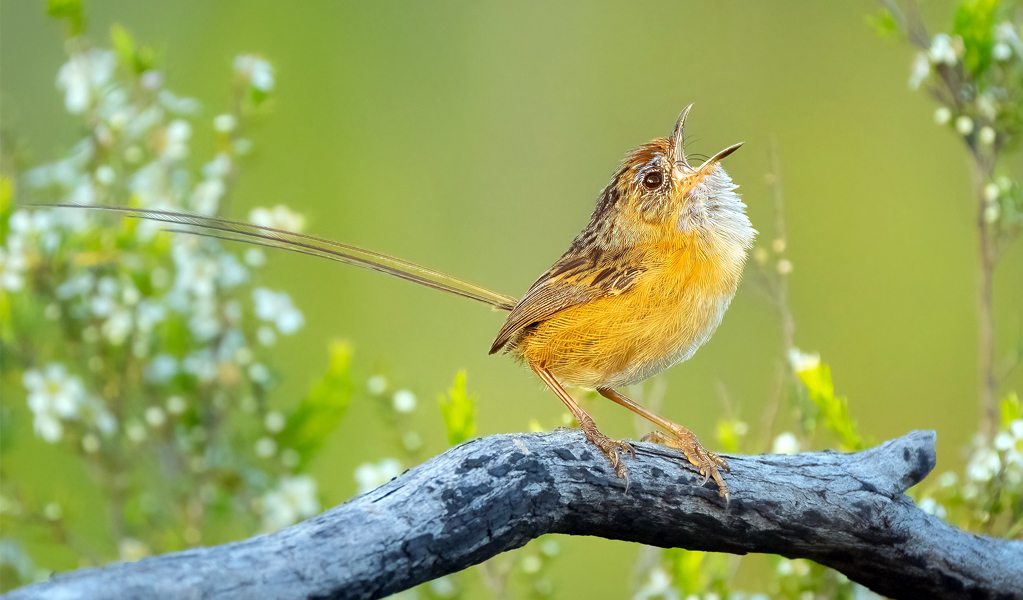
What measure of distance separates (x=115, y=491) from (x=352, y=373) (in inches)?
26.1

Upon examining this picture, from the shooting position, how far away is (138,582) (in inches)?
31.0

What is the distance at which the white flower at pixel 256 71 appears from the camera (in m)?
1.82

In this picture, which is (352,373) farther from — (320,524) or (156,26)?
(156,26)

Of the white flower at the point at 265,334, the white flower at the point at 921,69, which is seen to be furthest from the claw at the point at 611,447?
the white flower at the point at 921,69

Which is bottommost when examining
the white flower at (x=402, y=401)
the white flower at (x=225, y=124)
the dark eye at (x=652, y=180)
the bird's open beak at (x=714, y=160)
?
the bird's open beak at (x=714, y=160)

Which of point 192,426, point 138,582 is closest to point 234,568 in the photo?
point 138,582

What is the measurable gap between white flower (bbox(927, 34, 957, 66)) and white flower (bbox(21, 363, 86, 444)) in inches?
75.8

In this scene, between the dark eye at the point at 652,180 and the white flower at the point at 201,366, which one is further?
the white flower at the point at 201,366

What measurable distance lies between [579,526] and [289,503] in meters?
0.96

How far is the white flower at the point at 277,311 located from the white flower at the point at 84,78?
0.54 m

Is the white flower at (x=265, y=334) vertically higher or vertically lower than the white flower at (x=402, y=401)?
higher

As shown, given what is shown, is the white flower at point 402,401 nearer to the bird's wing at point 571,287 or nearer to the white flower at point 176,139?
the bird's wing at point 571,287

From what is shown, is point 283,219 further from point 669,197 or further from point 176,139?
point 669,197

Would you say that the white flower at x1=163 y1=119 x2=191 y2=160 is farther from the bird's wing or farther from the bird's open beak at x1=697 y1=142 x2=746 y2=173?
the bird's open beak at x1=697 y1=142 x2=746 y2=173
